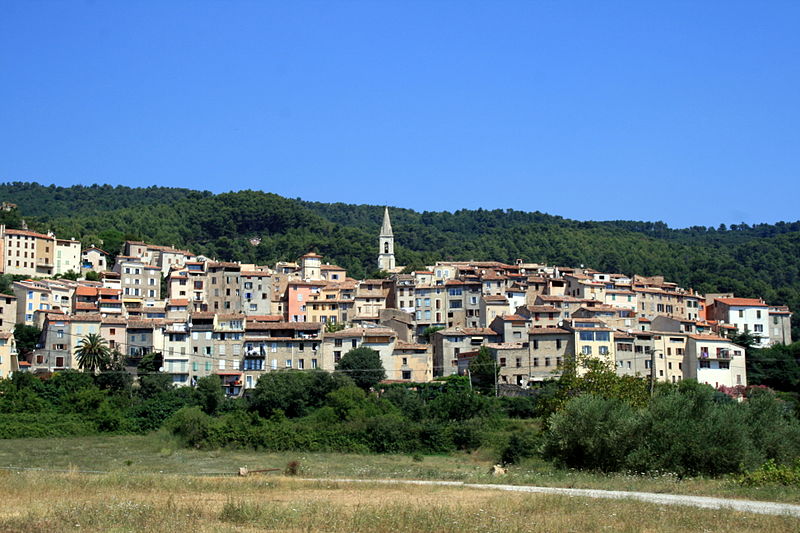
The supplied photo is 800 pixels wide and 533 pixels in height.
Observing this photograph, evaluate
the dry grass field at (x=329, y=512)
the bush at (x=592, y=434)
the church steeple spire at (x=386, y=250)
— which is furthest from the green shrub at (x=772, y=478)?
the church steeple spire at (x=386, y=250)

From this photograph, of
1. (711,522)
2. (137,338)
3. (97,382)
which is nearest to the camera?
(711,522)

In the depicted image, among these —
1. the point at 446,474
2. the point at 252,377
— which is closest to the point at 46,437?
the point at 252,377

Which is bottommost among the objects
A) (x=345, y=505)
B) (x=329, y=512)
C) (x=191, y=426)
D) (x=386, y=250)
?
(x=345, y=505)

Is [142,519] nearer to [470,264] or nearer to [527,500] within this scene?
[527,500]

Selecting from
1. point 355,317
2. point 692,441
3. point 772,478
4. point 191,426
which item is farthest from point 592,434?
point 355,317

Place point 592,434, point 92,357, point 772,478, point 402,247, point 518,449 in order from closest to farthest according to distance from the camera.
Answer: point 772,478 → point 592,434 → point 518,449 → point 92,357 → point 402,247

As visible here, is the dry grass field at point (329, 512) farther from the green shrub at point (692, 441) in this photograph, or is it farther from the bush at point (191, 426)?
the bush at point (191, 426)

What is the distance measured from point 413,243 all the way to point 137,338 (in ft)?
355

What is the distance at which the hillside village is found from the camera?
249 ft

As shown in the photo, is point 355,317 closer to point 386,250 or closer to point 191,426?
point 191,426

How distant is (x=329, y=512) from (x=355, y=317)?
216 ft

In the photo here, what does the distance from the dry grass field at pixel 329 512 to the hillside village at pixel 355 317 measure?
40504 millimetres

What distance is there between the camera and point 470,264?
349 feet

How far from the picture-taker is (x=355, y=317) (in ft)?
298
